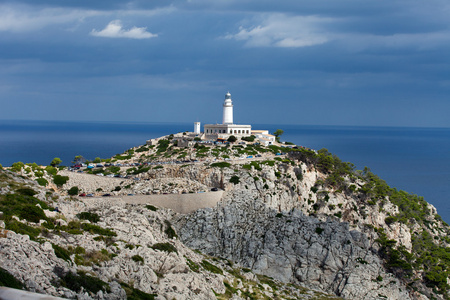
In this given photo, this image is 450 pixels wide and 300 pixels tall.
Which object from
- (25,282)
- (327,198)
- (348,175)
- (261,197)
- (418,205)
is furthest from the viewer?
(418,205)

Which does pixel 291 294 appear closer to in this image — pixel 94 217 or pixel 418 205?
pixel 94 217

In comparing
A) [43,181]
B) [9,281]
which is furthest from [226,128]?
[9,281]

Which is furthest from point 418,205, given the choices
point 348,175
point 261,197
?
point 261,197

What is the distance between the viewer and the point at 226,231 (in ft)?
157

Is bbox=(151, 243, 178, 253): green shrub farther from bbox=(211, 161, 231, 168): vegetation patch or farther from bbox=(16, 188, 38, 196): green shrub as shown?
bbox=(211, 161, 231, 168): vegetation patch

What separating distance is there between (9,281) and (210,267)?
21512mm

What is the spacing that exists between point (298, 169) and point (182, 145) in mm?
21991

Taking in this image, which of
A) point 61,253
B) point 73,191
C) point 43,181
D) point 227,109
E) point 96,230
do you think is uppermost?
point 227,109

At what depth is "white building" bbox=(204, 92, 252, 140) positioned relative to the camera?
259ft

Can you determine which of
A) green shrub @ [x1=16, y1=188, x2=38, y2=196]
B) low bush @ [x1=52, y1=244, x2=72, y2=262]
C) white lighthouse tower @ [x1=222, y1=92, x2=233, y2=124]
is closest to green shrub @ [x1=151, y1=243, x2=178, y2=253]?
low bush @ [x1=52, y1=244, x2=72, y2=262]

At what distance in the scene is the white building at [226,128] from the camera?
79.1 m

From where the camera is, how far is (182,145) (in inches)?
2899

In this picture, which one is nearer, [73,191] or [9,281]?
[9,281]

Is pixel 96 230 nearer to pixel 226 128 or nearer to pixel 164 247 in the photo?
pixel 164 247
